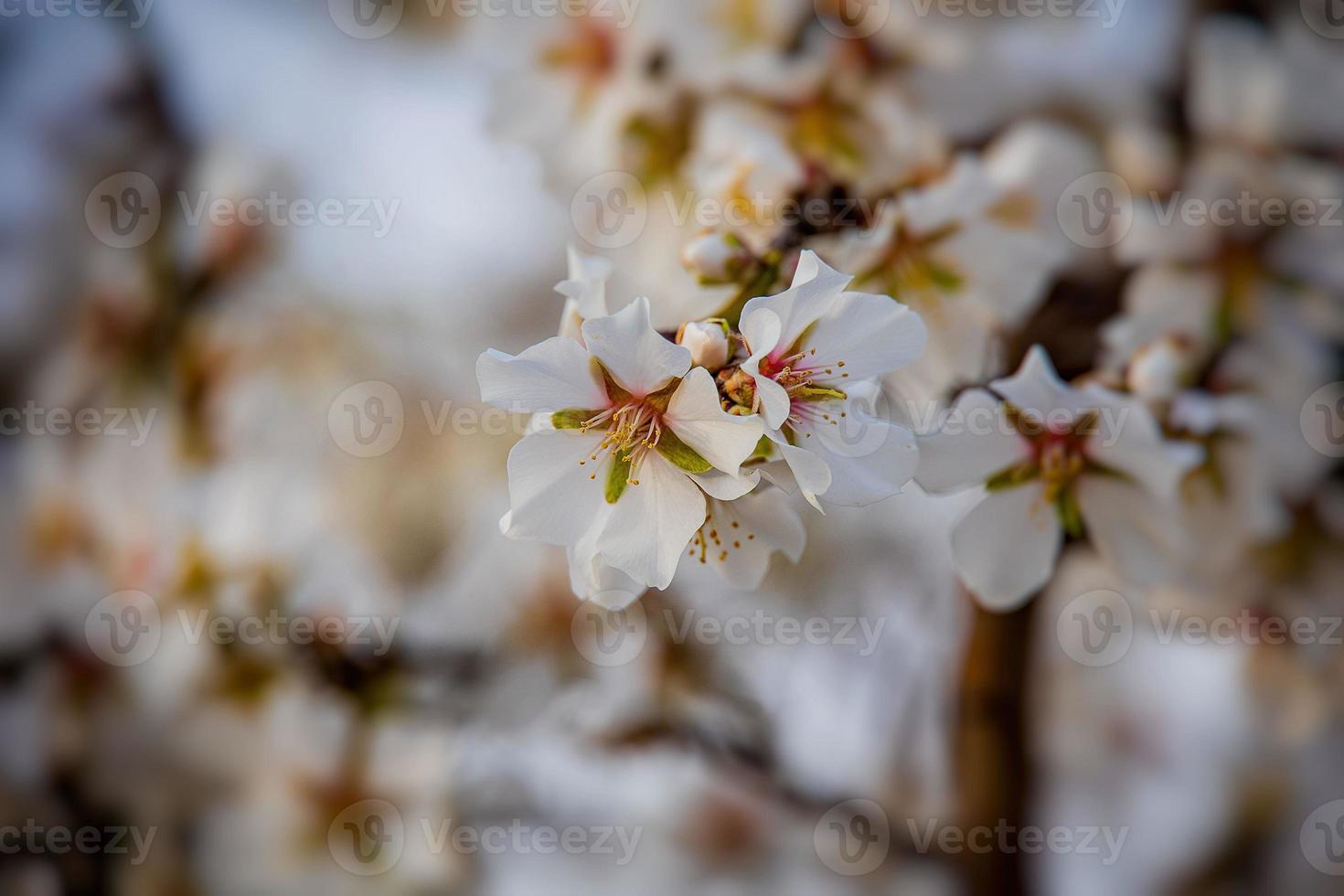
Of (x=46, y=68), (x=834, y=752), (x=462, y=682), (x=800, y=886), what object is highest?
(x=46, y=68)

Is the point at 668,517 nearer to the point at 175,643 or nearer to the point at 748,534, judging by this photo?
the point at 748,534

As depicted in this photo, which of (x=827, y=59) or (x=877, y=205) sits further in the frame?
(x=827, y=59)

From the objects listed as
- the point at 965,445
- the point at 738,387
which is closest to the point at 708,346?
the point at 738,387

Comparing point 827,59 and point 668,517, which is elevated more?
point 827,59

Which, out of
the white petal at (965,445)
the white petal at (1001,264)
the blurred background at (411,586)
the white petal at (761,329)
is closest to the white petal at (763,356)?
the white petal at (761,329)

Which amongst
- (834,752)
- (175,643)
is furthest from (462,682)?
(834,752)

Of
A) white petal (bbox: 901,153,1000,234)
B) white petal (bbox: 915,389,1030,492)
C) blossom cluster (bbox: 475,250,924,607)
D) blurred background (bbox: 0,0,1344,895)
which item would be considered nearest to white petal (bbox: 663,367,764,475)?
blossom cluster (bbox: 475,250,924,607)

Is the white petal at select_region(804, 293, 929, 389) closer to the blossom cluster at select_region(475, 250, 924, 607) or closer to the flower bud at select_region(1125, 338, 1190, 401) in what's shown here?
the blossom cluster at select_region(475, 250, 924, 607)
